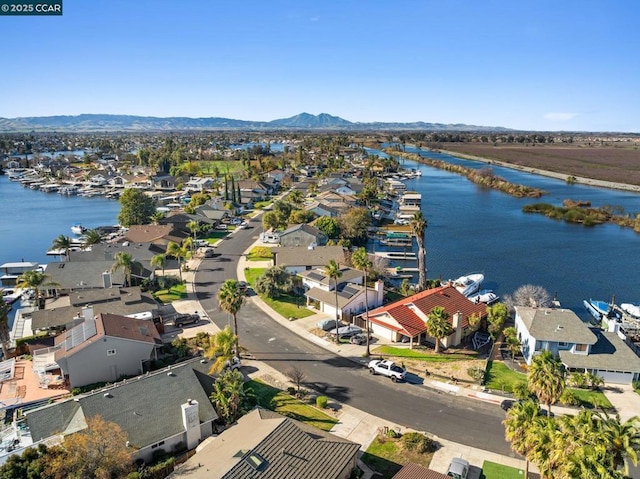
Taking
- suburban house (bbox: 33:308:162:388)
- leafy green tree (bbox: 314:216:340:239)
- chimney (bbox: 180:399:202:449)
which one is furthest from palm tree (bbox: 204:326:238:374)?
leafy green tree (bbox: 314:216:340:239)

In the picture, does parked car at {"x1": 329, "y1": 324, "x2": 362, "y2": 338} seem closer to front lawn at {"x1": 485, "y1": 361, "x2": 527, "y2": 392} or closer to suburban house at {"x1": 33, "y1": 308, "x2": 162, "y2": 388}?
front lawn at {"x1": 485, "y1": 361, "x2": 527, "y2": 392}

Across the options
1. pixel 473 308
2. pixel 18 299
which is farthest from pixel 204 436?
pixel 18 299

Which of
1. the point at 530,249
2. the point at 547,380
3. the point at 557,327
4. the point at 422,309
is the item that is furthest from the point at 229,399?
the point at 530,249

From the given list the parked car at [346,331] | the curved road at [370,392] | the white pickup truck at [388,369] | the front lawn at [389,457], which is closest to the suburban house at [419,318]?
the parked car at [346,331]

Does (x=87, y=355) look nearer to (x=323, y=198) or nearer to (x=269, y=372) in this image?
(x=269, y=372)

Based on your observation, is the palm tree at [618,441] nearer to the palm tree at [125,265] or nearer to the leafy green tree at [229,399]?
the leafy green tree at [229,399]
